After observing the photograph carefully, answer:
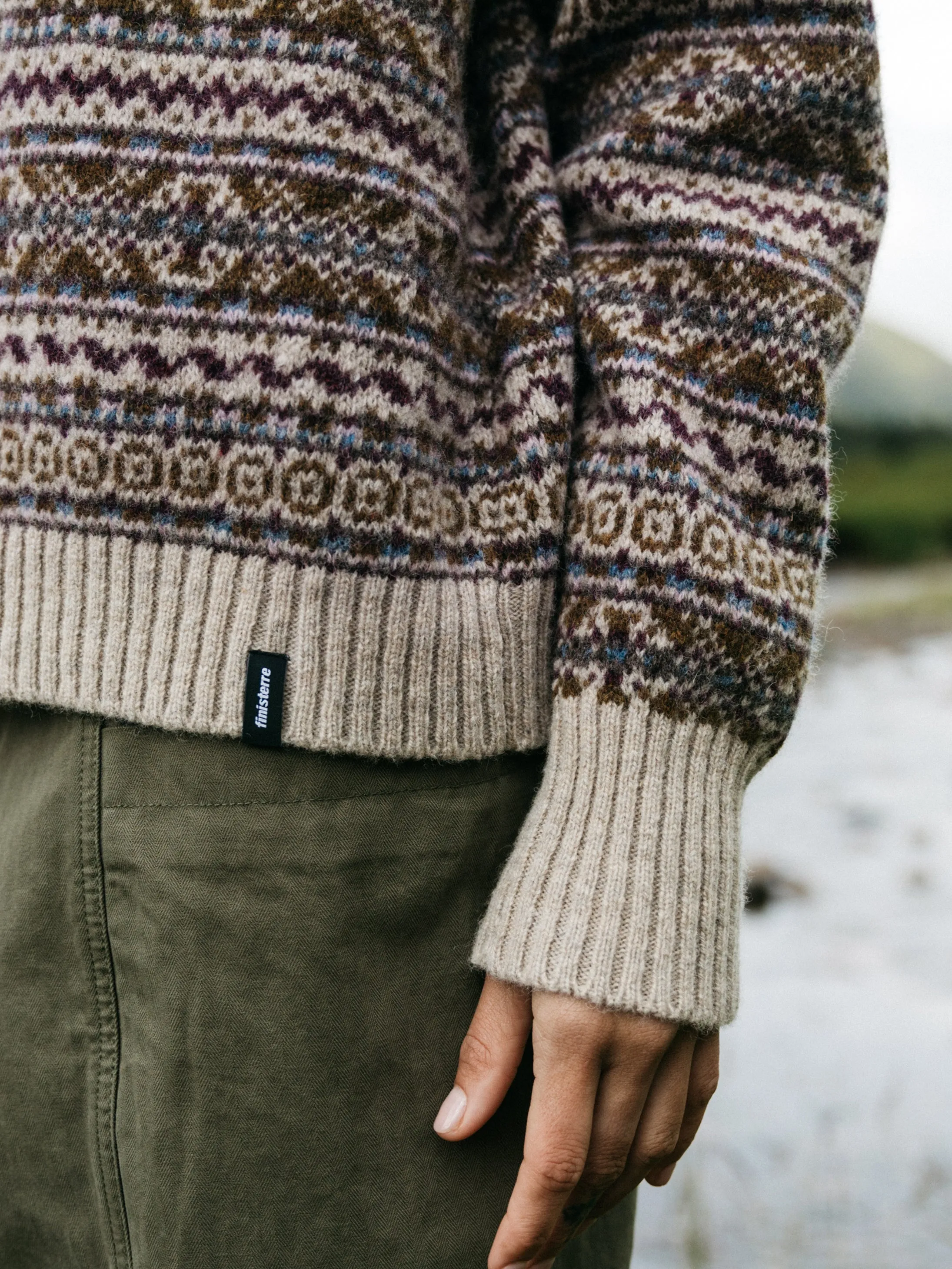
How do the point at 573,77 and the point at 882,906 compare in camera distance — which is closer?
the point at 573,77

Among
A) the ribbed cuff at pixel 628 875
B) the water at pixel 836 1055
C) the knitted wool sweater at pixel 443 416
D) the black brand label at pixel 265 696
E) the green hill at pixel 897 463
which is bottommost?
the water at pixel 836 1055

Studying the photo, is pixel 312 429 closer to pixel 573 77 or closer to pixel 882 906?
pixel 573 77

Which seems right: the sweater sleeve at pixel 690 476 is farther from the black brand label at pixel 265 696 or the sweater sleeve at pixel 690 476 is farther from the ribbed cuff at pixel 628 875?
the black brand label at pixel 265 696

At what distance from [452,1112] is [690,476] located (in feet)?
1.83

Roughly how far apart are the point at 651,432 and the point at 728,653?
0.19m

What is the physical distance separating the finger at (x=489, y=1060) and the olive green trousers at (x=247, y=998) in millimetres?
20

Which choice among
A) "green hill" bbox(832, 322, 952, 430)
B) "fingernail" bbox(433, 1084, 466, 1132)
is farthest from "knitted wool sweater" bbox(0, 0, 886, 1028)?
"green hill" bbox(832, 322, 952, 430)

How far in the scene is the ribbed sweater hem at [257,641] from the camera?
79 cm

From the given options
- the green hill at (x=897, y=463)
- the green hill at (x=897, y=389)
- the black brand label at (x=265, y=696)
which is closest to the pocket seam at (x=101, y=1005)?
the black brand label at (x=265, y=696)

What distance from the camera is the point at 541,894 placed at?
79 centimetres

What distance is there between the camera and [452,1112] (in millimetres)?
833

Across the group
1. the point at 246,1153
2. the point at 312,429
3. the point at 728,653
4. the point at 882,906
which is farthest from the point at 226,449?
the point at 882,906

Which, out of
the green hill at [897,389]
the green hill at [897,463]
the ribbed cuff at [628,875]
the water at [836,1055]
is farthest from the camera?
the green hill at [897,463]

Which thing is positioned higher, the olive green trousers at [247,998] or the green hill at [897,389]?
the green hill at [897,389]
